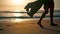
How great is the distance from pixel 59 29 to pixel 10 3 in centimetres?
898

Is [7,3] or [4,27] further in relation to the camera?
[7,3]

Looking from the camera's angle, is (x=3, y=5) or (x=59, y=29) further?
(x=3, y=5)

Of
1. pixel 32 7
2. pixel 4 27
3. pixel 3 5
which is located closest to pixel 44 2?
pixel 32 7

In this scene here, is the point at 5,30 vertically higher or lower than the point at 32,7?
lower

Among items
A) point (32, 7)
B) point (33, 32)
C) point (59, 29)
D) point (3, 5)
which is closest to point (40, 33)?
point (33, 32)

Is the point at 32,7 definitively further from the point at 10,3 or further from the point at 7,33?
the point at 10,3

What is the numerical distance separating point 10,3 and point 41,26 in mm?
8313

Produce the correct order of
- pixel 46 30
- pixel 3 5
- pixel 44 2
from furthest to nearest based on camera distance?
1. pixel 3 5
2. pixel 44 2
3. pixel 46 30

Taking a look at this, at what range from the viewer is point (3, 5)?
50.9 ft

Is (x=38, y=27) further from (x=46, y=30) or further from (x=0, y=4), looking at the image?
(x=0, y=4)

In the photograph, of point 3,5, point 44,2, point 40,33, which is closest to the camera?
point 40,33

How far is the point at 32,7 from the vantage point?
783 cm

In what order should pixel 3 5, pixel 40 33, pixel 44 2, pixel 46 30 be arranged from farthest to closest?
pixel 3 5
pixel 44 2
pixel 46 30
pixel 40 33

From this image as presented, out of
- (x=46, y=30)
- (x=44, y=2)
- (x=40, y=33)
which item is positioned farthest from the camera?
(x=44, y=2)
